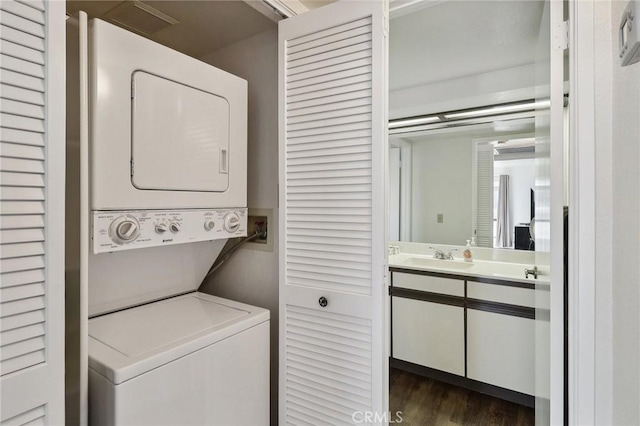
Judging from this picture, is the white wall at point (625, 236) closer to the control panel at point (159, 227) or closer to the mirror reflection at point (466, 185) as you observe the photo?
the control panel at point (159, 227)

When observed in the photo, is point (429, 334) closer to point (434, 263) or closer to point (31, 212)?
point (434, 263)

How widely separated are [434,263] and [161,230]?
2273mm

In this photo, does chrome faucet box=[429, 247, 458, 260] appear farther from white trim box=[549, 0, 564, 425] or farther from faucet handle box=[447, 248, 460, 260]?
white trim box=[549, 0, 564, 425]

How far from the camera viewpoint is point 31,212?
2.60 feet

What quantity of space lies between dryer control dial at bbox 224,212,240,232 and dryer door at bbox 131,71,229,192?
0.15 metres

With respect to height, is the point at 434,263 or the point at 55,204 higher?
the point at 55,204

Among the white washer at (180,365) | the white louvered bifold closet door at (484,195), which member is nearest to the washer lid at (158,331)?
the white washer at (180,365)


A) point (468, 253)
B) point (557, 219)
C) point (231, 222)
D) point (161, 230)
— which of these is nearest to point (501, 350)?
point (468, 253)

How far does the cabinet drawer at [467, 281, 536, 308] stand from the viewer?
2.10m

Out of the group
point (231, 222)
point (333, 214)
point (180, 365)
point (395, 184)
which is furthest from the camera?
point (395, 184)

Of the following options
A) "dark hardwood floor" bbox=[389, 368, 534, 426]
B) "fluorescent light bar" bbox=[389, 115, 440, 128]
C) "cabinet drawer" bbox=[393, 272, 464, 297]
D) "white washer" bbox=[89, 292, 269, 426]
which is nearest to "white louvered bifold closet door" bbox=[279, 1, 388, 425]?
"white washer" bbox=[89, 292, 269, 426]

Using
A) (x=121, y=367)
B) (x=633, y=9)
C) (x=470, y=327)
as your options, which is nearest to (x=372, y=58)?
(x=633, y=9)

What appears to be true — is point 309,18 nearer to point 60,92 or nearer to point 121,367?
point 60,92

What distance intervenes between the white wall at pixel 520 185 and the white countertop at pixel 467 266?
0.36 m
